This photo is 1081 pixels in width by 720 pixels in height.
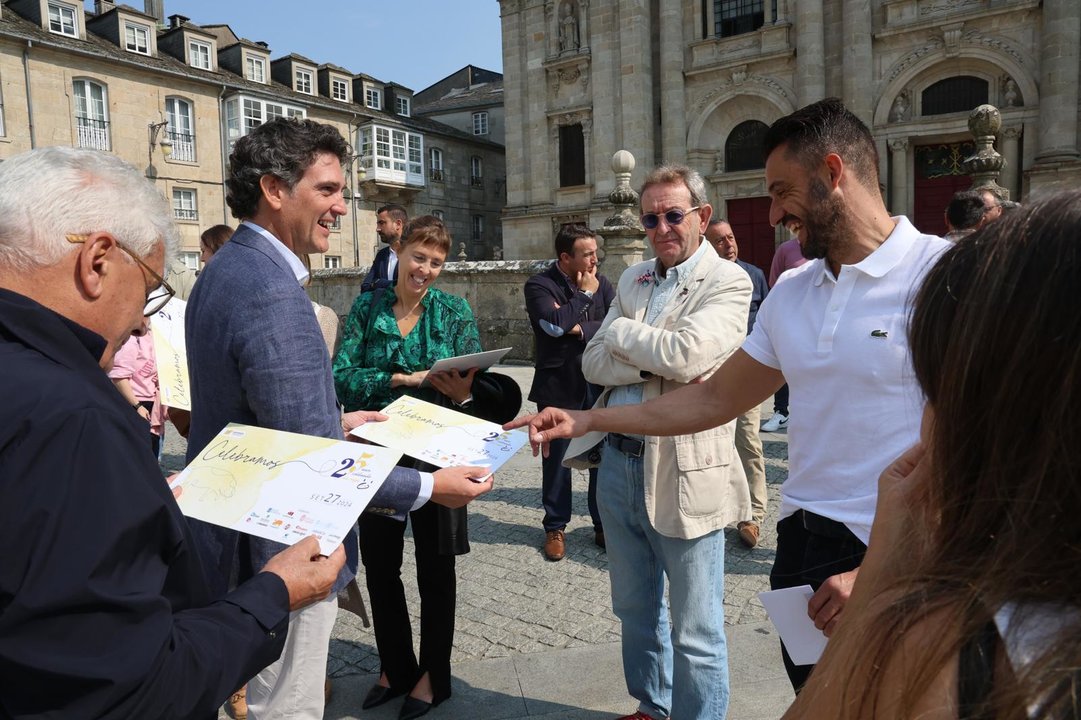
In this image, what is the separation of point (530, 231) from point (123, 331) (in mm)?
26854

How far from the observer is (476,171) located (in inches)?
1561

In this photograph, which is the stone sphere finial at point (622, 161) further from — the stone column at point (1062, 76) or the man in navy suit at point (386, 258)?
the stone column at point (1062, 76)

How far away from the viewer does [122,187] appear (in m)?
1.58

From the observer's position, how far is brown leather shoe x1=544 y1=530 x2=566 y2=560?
206 inches

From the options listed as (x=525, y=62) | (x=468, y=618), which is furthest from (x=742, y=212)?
(x=468, y=618)

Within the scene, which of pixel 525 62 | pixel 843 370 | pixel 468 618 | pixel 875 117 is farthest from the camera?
pixel 525 62

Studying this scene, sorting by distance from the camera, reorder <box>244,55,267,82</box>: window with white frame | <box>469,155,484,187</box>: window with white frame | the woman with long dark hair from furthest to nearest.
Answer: <box>469,155,484,187</box>: window with white frame → <box>244,55,267,82</box>: window with white frame → the woman with long dark hair

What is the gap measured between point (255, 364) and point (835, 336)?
165 cm

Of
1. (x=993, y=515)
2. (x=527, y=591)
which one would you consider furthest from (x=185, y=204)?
(x=993, y=515)

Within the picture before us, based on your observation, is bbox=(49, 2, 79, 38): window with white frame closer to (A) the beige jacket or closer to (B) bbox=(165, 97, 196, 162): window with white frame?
(B) bbox=(165, 97, 196, 162): window with white frame

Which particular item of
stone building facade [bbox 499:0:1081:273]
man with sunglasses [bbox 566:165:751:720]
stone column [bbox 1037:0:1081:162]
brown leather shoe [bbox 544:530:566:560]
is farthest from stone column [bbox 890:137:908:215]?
man with sunglasses [bbox 566:165:751:720]

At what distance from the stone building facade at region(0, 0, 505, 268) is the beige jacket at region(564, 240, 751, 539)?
23044mm

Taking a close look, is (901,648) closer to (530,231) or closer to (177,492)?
(177,492)

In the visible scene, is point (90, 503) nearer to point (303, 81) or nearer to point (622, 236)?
point (622, 236)
